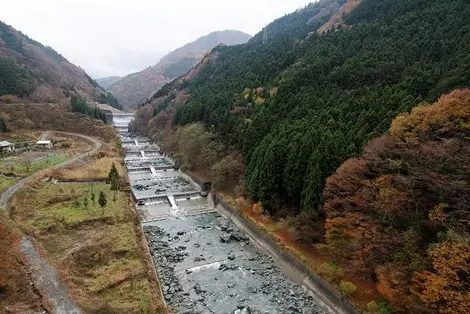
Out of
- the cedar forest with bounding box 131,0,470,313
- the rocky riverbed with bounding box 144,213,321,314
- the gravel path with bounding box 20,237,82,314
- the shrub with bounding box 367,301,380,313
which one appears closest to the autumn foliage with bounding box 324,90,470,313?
the cedar forest with bounding box 131,0,470,313

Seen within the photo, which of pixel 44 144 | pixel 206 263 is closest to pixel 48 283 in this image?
pixel 206 263

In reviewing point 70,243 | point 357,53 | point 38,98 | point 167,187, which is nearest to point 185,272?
point 70,243

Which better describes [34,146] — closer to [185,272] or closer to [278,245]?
[185,272]

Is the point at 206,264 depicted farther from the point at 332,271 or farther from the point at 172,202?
the point at 172,202

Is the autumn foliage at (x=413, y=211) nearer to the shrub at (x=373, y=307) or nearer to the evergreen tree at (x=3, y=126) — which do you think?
the shrub at (x=373, y=307)

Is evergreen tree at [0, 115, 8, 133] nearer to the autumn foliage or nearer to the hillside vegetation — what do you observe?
the hillside vegetation

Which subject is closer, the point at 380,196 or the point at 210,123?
the point at 380,196
